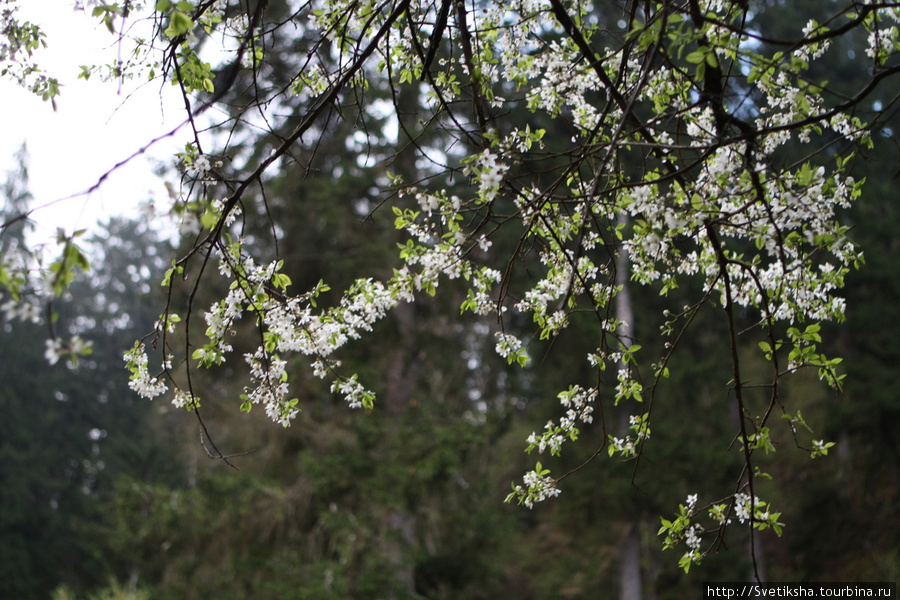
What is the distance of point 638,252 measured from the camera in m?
2.86

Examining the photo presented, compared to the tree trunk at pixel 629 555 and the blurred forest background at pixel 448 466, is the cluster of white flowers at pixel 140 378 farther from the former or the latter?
the tree trunk at pixel 629 555

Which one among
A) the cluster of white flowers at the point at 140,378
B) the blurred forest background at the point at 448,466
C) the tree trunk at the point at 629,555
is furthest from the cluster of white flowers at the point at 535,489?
the tree trunk at the point at 629,555

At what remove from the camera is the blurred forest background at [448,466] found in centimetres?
891

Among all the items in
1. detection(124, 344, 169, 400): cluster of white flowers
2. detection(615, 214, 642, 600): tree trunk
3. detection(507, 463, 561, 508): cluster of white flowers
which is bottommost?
detection(507, 463, 561, 508): cluster of white flowers

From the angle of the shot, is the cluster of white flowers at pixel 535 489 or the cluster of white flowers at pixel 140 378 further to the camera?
the cluster of white flowers at pixel 535 489

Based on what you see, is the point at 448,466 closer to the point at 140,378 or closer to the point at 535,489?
the point at 535,489

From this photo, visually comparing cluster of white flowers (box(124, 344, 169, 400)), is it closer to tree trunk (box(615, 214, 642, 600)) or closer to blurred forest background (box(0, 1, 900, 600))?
blurred forest background (box(0, 1, 900, 600))

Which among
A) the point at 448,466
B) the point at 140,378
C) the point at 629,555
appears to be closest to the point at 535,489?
the point at 140,378

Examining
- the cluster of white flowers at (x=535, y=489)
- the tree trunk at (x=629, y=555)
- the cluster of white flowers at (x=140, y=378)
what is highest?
the tree trunk at (x=629, y=555)

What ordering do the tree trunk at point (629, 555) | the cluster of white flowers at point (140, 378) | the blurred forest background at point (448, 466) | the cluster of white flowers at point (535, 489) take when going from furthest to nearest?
the tree trunk at point (629, 555)
the blurred forest background at point (448, 466)
the cluster of white flowers at point (535, 489)
the cluster of white flowers at point (140, 378)

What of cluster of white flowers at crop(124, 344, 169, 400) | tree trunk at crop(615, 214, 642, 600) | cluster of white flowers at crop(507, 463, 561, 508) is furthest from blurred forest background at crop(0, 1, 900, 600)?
cluster of white flowers at crop(507, 463, 561, 508)

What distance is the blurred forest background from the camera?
8906 millimetres

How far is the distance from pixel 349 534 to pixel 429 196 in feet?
22.9

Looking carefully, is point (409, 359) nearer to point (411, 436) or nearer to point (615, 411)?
point (411, 436)
